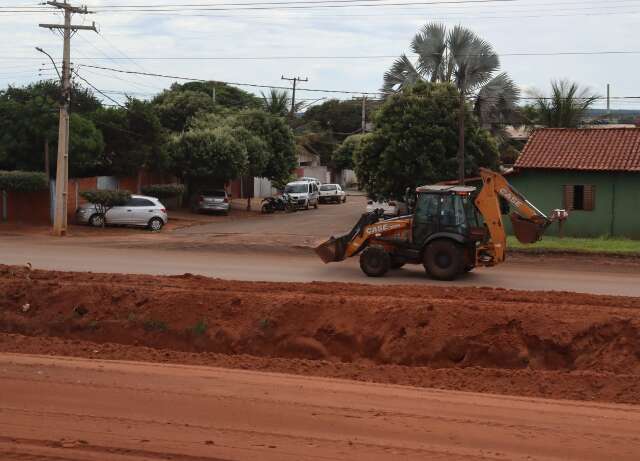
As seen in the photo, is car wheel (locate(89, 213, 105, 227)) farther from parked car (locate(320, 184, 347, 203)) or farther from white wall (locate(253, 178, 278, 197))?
white wall (locate(253, 178, 278, 197))

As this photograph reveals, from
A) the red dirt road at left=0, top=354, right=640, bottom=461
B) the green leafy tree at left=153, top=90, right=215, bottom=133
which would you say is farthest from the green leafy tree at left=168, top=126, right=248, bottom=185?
the red dirt road at left=0, top=354, right=640, bottom=461

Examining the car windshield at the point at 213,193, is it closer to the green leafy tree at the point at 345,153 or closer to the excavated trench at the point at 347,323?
the green leafy tree at the point at 345,153

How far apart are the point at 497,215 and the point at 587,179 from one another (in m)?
14.1

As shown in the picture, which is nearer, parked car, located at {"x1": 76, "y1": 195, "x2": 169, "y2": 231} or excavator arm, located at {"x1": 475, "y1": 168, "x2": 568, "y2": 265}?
excavator arm, located at {"x1": 475, "y1": 168, "x2": 568, "y2": 265}

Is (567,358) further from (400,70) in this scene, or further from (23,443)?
(400,70)

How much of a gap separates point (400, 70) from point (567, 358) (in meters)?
30.6

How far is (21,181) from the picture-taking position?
33.2 meters

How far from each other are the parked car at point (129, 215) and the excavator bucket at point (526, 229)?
63.1 ft

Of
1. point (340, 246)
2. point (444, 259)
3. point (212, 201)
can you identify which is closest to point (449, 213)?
point (444, 259)

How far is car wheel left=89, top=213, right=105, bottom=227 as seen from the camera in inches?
1339

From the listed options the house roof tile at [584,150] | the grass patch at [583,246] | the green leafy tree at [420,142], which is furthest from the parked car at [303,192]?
the grass patch at [583,246]

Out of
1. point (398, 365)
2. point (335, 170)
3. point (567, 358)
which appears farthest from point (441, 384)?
point (335, 170)

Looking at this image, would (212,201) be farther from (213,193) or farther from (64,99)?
(64,99)

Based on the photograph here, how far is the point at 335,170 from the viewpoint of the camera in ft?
265
